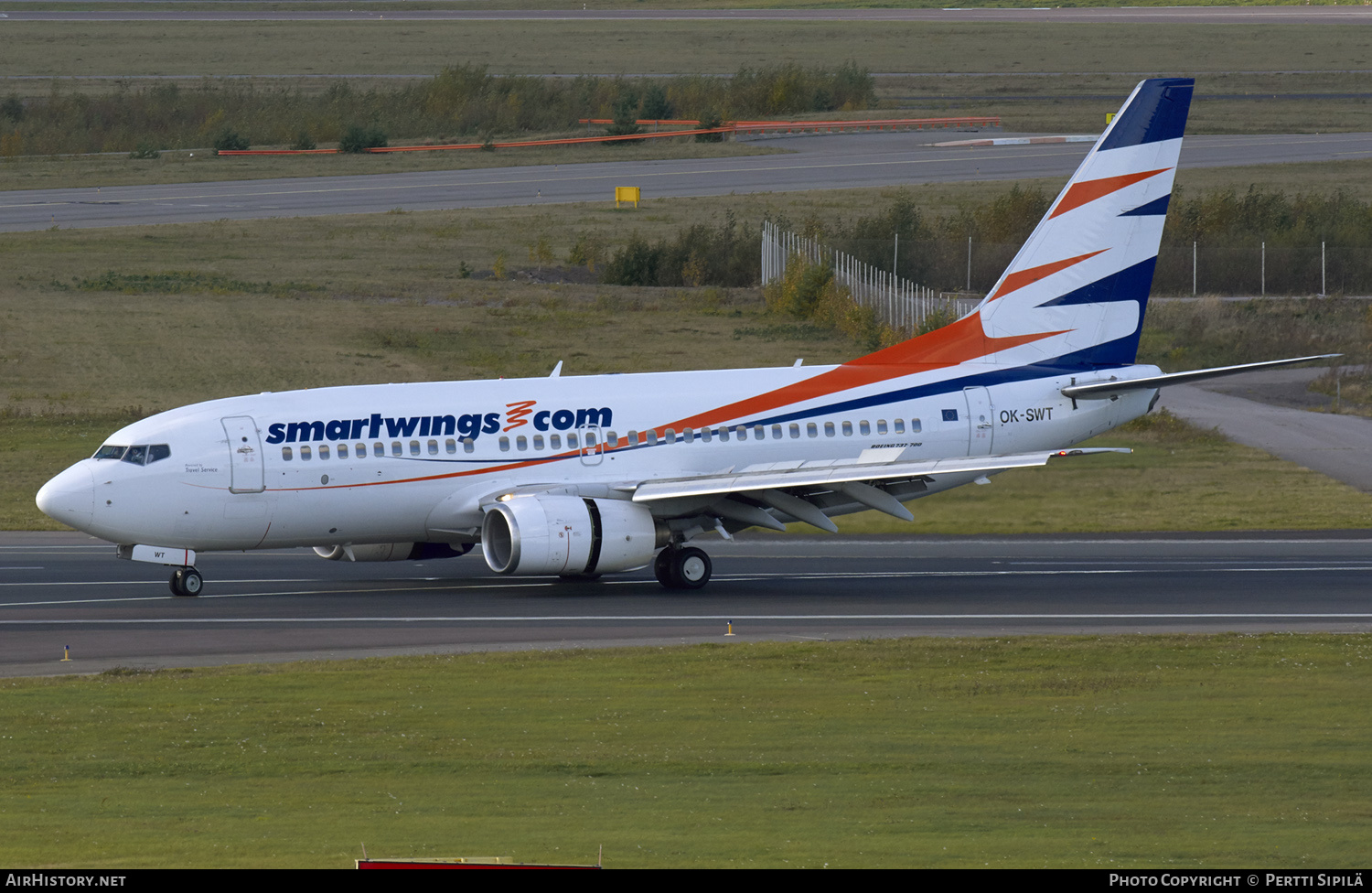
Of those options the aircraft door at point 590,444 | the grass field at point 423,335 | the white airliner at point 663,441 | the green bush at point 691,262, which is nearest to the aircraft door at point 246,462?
the white airliner at point 663,441

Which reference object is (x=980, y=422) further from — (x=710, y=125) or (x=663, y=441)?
(x=710, y=125)

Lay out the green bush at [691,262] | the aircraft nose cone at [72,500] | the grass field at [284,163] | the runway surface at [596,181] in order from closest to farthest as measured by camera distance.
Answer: the aircraft nose cone at [72,500] → the green bush at [691,262] → the runway surface at [596,181] → the grass field at [284,163]

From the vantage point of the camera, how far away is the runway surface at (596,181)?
87125 millimetres

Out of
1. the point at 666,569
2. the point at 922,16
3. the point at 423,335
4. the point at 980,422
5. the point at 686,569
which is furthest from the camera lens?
the point at 922,16

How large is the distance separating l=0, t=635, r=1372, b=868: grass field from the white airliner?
7.05 meters

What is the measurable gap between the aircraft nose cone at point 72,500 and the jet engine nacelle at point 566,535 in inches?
286

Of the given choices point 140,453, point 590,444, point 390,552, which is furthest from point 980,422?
point 140,453

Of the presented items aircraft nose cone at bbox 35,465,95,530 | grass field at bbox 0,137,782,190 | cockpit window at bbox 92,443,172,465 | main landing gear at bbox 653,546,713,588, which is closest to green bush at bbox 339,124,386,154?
grass field at bbox 0,137,782,190

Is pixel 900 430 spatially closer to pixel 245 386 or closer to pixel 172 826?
pixel 172 826

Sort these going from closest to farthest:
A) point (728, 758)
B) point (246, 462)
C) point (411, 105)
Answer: point (728, 758)
point (246, 462)
point (411, 105)

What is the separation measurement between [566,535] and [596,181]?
212 ft

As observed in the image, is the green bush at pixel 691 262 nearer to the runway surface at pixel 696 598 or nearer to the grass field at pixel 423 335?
the grass field at pixel 423 335

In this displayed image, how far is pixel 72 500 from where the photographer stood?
107ft
